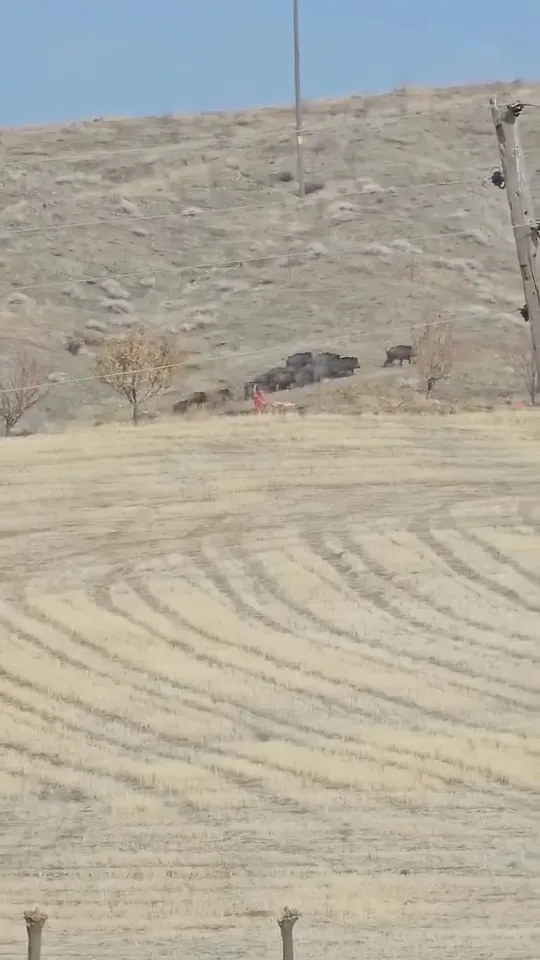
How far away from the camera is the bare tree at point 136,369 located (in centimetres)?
2903

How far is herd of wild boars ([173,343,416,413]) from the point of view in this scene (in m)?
32.4

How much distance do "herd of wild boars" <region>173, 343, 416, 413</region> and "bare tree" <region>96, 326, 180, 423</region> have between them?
1358 millimetres

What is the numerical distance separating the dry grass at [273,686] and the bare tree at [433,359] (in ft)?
38.9

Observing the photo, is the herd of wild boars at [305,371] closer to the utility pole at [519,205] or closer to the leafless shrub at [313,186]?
the leafless shrub at [313,186]

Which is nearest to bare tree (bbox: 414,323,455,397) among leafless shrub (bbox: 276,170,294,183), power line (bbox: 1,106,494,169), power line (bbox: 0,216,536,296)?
power line (bbox: 0,216,536,296)

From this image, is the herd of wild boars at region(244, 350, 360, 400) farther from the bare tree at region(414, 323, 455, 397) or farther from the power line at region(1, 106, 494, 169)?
the power line at region(1, 106, 494, 169)

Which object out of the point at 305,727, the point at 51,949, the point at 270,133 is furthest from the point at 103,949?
the point at 270,133

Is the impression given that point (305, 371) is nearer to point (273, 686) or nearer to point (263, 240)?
point (263, 240)

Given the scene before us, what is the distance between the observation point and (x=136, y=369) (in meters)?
29.1

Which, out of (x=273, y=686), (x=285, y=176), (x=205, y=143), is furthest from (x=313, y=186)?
(x=273, y=686)

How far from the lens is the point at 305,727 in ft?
32.9

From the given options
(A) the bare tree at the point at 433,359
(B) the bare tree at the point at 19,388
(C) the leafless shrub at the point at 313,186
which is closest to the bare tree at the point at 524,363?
(A) the bare tree at the point at 433,359

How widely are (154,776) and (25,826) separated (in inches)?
40.3

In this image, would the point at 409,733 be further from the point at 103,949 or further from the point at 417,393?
the point at 417,393
